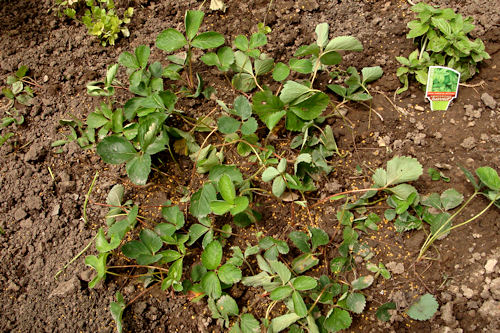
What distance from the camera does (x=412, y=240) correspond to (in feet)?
4.45

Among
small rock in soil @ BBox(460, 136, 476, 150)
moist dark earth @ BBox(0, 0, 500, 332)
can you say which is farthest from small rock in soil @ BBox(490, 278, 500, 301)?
small rock in soil @ BBox(460, 136, 476, 150)

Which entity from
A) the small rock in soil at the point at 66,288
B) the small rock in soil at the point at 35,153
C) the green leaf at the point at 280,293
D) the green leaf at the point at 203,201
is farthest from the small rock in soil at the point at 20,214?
the green leaf at the point at 280,293

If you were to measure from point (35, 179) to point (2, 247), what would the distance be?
280 millimetres

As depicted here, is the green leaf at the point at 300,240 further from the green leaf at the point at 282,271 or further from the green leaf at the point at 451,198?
the green leaf at the point at 451,198

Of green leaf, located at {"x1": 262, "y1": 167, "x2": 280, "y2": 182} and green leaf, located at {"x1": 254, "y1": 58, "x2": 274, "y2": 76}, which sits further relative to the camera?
green leaf, located at {"x1": 254, "y1": 58, "x2": 274, "y2": 76}

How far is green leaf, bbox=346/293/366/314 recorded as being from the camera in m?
1.24

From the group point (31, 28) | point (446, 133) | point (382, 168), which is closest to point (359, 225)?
point (382, 168)

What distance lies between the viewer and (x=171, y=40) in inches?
61.4

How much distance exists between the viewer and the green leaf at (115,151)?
1.40 meters

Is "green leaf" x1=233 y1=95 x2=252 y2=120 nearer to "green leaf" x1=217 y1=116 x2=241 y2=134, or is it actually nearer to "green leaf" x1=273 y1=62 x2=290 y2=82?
"green leaf" x1=217 y1=116 x2=241 y2=134

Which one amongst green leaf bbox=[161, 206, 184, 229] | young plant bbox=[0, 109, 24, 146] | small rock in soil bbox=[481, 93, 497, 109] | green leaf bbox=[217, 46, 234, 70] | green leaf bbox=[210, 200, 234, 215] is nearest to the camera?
green leaf bbox=[210, 200, 234, 215]

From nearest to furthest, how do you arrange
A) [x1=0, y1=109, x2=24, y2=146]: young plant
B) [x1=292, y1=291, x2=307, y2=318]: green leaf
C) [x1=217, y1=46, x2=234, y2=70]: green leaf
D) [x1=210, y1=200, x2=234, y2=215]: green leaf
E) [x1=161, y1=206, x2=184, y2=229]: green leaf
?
[x1=292, y1=291, x2=307, y2=318]: green leaf → [x1=210, y1=200, x2=234, y2=215]: green leaf → [x1=161, y1=206, x2=184, y2=229]: green leaf → [x1=217, y1=46, x2=234, y2=70]: green leaf → [x1=0, y1=109, x2=24, y2=146]: young plant

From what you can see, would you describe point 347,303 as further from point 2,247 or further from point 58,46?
point 58,46

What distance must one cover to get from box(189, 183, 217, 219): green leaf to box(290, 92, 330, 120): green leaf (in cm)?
41
